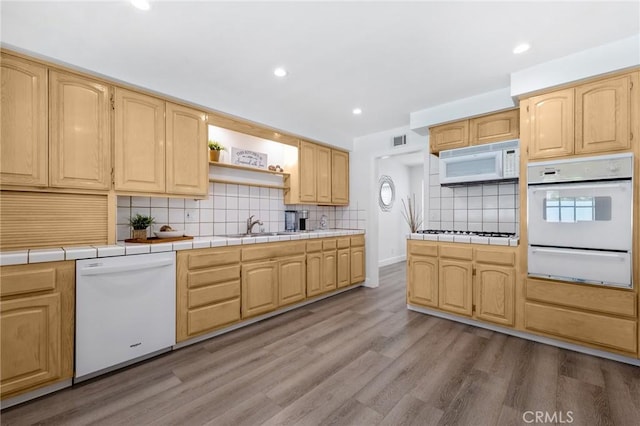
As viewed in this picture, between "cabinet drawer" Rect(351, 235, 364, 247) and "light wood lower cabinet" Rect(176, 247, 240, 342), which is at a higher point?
"cabinet drawer" Rect(351, 235, 364, 247)

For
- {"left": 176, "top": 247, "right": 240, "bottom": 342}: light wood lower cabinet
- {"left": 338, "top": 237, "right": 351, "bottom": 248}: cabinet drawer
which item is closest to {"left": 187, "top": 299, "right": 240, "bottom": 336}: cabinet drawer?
{"left": 176, "top": 247, "right": 240, "bottom": 342}: light wood lower cabinet

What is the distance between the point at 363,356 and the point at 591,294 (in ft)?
6.36

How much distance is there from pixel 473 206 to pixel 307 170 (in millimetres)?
2200

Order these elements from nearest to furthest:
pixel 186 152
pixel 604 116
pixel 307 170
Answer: pixel 604 116, pixel 186 152, pixel 307 170

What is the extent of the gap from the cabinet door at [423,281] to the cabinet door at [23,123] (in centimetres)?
346

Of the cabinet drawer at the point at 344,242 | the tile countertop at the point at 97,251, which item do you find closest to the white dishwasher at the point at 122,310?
the tile countertop at the point at 97,251

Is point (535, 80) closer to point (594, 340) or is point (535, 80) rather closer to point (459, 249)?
point (459, 249)

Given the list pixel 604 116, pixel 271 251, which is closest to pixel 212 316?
pixel 271 251

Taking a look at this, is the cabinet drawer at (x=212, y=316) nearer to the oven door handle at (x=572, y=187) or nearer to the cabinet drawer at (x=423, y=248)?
the cabinet drawer at (x=423, y=248)

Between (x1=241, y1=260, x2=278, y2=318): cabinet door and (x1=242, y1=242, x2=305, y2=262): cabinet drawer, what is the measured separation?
78 mm

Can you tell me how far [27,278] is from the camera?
173cm

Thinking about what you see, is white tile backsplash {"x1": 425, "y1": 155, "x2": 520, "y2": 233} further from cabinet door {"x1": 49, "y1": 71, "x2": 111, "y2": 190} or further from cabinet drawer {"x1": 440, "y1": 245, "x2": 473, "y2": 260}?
cabinet door {"x1": 49, "y1": 71, "x2": 111, "y2": 190}

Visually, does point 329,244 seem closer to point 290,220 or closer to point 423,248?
point 290,220

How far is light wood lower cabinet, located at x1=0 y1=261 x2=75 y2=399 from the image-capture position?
168 cm
